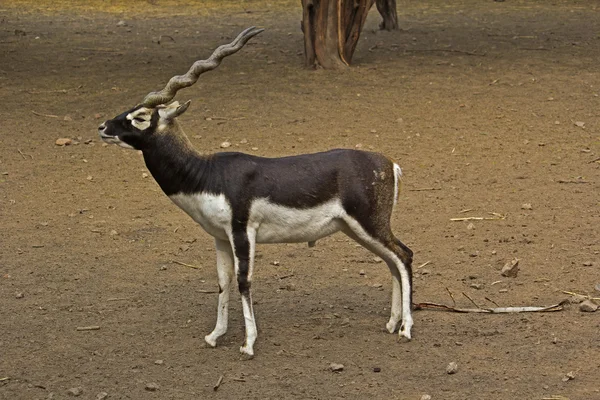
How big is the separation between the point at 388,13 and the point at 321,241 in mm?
9190

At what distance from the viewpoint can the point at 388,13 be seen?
16328 millimetres

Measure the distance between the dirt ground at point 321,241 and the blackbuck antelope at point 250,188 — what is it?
0.45 meters

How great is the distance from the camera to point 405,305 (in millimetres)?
6090

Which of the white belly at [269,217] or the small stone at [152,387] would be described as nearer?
the small stone at [152,387]

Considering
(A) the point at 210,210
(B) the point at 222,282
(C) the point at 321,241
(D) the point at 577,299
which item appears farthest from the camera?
(C) the point at 321,241

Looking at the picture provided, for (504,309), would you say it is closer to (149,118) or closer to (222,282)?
(222,282)

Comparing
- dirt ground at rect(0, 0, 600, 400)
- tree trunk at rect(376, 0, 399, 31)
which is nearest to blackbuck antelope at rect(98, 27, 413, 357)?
dirt ground at rect(0, 0, 600, 400)

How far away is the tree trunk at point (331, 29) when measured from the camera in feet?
41.9

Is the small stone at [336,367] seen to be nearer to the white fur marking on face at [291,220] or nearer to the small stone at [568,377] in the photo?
the white fur marking on face at [291,220]

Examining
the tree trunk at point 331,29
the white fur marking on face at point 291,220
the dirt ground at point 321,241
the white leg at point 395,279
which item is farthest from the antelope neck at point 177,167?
the tree trunk at point 331,29

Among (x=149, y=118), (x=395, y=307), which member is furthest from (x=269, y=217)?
(x=395, y=307)

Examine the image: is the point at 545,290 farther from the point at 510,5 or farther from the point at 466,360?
the point at 510,5

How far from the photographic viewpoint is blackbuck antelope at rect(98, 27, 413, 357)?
19.1ft

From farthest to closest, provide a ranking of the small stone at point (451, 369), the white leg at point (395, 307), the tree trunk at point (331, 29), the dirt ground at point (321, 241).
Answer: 1. the tree trunk at point (331, 29)
2. the white leg at point (395, 307)
3. the dirt ground at point (321, 241)
4. the small stone at point (451, 369)
